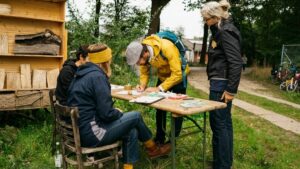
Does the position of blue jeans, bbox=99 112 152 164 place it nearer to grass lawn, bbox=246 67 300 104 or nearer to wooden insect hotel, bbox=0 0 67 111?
wooden insect hotel, bbox=0 0 67 111

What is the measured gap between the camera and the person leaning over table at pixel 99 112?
3783 millimetres

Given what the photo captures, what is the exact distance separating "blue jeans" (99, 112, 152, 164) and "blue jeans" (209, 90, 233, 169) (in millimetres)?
926

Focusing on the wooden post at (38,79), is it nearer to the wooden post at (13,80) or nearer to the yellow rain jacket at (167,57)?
the wooden post at (13,80)

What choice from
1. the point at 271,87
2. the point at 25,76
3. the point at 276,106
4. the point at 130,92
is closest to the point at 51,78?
the point at 25,76

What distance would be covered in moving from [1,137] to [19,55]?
4.99 feet

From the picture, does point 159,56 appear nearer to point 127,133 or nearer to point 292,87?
point 127,133

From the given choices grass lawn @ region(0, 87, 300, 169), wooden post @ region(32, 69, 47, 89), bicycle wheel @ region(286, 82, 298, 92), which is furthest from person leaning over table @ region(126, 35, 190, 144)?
bicycle wheel @ region(286, 82, 298, 92)

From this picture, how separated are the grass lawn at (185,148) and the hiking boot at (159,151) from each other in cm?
17

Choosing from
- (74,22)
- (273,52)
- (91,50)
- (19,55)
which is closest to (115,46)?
(74,22)

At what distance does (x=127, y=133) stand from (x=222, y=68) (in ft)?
4.53

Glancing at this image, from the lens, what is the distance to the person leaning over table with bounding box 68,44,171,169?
3.78 meters

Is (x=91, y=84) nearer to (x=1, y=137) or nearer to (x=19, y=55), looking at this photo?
(x=1, y=137)

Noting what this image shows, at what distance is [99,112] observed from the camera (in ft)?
12.6

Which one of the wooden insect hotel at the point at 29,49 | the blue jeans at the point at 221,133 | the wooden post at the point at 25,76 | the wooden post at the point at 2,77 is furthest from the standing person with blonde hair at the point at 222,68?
the wooden post at the point at 2,77
